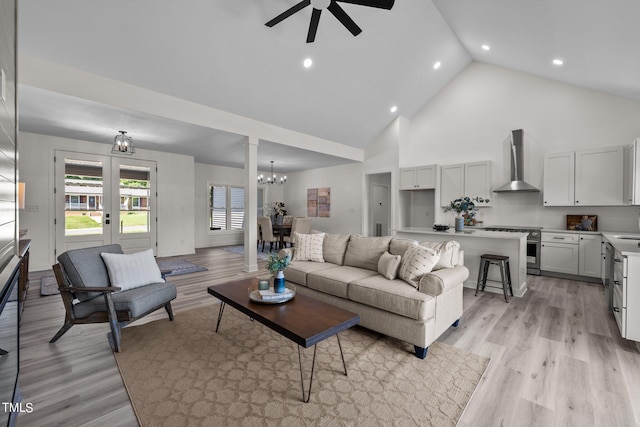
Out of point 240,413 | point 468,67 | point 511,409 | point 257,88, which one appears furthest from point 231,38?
point 468,67

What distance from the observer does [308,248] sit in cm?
377

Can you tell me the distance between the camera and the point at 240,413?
168 centimetres

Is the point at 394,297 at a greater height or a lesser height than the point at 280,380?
greater

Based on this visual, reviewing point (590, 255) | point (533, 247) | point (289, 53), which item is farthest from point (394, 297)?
point (590, 255)

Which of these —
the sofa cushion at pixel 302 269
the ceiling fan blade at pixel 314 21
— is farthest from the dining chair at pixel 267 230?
the ceiling fan blade at pixel 314 21

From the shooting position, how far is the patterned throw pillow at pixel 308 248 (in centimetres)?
373

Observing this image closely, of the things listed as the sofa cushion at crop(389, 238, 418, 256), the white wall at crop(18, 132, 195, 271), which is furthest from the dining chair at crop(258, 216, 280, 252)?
the sofa cushion at crop(389, 238, 418, 256)

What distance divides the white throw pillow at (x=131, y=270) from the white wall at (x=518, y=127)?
227 inches

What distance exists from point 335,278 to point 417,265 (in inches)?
32.3

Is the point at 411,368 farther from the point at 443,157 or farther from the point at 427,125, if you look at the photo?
the point at 427,125

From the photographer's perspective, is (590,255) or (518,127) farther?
(518,127)

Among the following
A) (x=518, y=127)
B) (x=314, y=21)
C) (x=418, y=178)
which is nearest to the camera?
(x=314, y=21)

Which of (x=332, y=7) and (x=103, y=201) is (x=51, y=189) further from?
(x=332, y=7)

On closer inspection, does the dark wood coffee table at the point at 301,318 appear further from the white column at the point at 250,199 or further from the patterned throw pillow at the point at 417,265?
the white column at the point at 250,199
